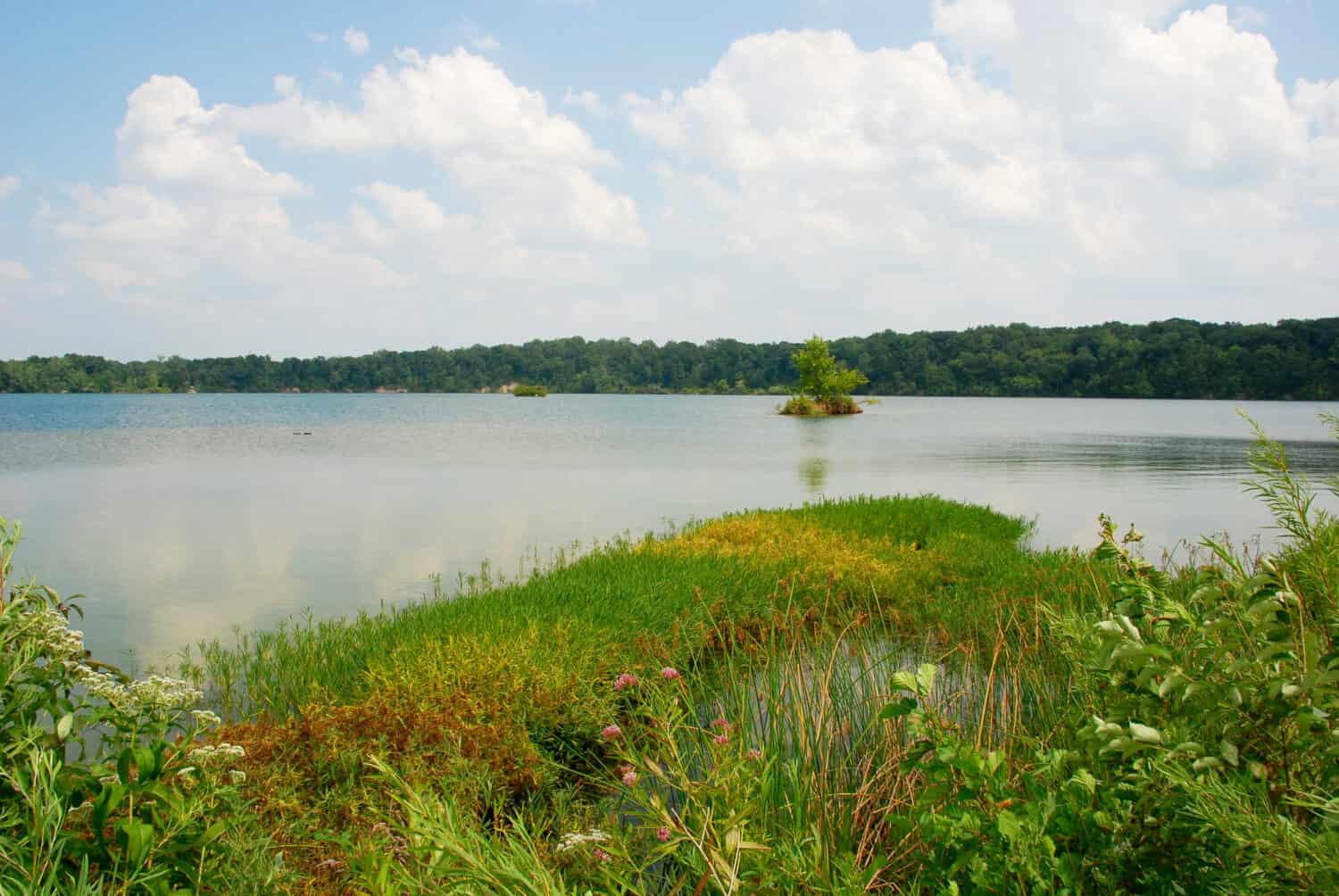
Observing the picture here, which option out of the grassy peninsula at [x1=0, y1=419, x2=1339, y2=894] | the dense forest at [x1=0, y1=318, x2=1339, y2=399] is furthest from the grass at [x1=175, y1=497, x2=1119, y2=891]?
the dense forest at [x1=0, y1=318, x2=1339, y2=399]

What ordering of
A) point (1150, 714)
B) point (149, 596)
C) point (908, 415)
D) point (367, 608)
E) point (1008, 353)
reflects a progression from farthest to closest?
1. point (1008, 353)
2. point (908, 415)
3. point (149, 596)
4. point (367, 608)
5. point (1150, 714)

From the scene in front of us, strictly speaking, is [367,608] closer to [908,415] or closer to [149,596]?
[149,596]

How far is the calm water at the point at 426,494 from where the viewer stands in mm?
12219

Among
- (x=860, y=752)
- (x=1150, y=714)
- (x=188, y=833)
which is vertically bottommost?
(x=860, y=752)

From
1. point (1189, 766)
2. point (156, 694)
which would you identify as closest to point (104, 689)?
point (156, 694)

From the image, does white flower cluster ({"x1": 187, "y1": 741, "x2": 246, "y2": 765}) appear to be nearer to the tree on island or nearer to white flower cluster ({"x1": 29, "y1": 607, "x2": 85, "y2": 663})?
white flower cluster ({"x1": 29, "y1": 607, "x2": 85, "y2": 663})

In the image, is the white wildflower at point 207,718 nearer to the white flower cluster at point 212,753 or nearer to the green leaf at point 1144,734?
the white flower cluster at point 212,753

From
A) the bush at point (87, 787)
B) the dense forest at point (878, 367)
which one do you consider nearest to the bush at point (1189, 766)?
the bush at point (87, 787)

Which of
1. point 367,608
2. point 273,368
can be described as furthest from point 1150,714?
point 273,368

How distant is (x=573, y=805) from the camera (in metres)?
4.64

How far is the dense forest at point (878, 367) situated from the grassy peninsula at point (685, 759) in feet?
394

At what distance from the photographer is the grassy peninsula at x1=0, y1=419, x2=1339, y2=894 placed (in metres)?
2.06

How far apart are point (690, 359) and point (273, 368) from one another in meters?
86.0

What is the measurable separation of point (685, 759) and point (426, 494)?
61.6 feet
